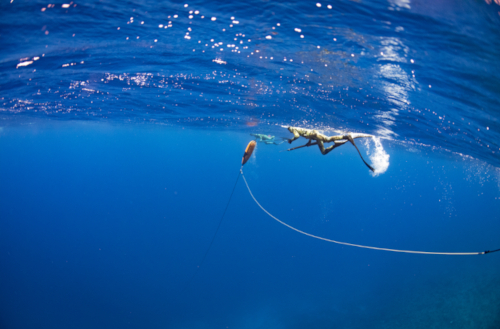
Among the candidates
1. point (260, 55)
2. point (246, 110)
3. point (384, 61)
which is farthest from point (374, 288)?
point (260, 55)

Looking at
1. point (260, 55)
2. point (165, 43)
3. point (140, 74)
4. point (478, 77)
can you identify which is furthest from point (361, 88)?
point (140, 74)

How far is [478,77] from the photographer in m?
7.80

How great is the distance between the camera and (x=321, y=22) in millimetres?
6371

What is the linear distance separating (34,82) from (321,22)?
45.8 ft

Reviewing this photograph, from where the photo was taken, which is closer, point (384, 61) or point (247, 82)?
point (384, 61)

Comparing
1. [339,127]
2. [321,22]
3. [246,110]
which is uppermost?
[321,22]

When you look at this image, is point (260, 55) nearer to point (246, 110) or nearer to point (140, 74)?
point (140, 74)

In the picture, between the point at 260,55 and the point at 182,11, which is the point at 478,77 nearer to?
the point at 260,55

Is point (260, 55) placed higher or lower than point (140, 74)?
higher

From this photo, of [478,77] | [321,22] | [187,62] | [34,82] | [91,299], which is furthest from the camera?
[91,299]

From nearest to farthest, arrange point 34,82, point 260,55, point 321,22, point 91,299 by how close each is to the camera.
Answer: point 321,22, point 260,55, point 34,82, point 91,299

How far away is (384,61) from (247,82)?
5540 mm

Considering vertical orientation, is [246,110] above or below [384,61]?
below

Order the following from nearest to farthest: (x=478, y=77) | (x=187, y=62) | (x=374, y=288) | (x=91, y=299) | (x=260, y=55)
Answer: (x=478, y=77) < (x=260, y=55) < (x=187, y=62) < (x=91, y=299) < (x=374, y=288)
